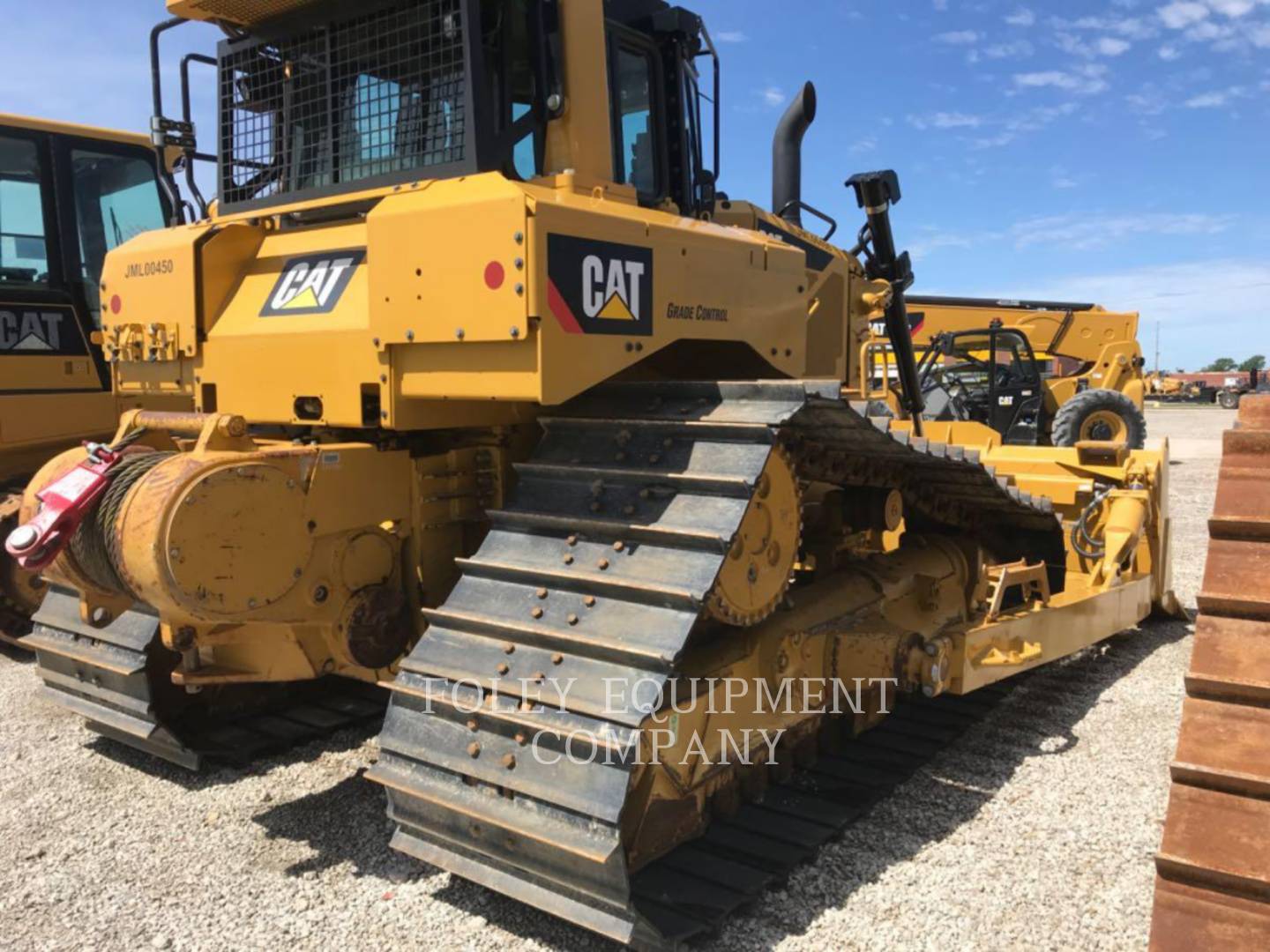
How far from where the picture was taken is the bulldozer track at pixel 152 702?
404 cm

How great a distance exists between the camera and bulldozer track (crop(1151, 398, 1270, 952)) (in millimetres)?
2082

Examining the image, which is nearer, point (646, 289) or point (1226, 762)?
point (1226, 762)

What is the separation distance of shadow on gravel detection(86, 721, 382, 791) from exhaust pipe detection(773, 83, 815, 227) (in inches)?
126

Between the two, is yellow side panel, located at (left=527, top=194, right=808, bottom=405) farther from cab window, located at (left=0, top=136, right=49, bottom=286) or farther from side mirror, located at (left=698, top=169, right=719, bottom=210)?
cab window, located at (left=0, top=136, right=49, bottom=286)

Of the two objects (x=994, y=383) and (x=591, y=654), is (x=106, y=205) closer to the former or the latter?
(x=591, y=654)

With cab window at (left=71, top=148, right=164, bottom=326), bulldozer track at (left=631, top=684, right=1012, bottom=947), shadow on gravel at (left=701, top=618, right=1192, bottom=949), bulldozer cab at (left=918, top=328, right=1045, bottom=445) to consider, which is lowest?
shadow on gravel at (left=701, top=618, right=1192, bottom=949)

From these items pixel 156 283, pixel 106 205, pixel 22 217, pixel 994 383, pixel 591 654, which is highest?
pixel 106 205

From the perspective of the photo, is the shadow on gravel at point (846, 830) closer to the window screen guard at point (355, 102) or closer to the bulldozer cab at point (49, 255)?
the window screen guard at point (355, 102)

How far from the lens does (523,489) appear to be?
125 inches

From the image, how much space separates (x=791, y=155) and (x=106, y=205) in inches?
193

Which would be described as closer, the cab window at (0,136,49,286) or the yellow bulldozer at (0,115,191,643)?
the yellow bulldozer at (0,115,191,643)

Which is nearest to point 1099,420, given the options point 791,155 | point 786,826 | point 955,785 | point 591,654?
point 791,155

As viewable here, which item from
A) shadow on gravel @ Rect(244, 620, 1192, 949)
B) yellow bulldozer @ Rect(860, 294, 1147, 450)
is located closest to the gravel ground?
shadow on gravel @ Rect(244, 620, 1192, 949)

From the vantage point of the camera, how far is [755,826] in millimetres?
3369
